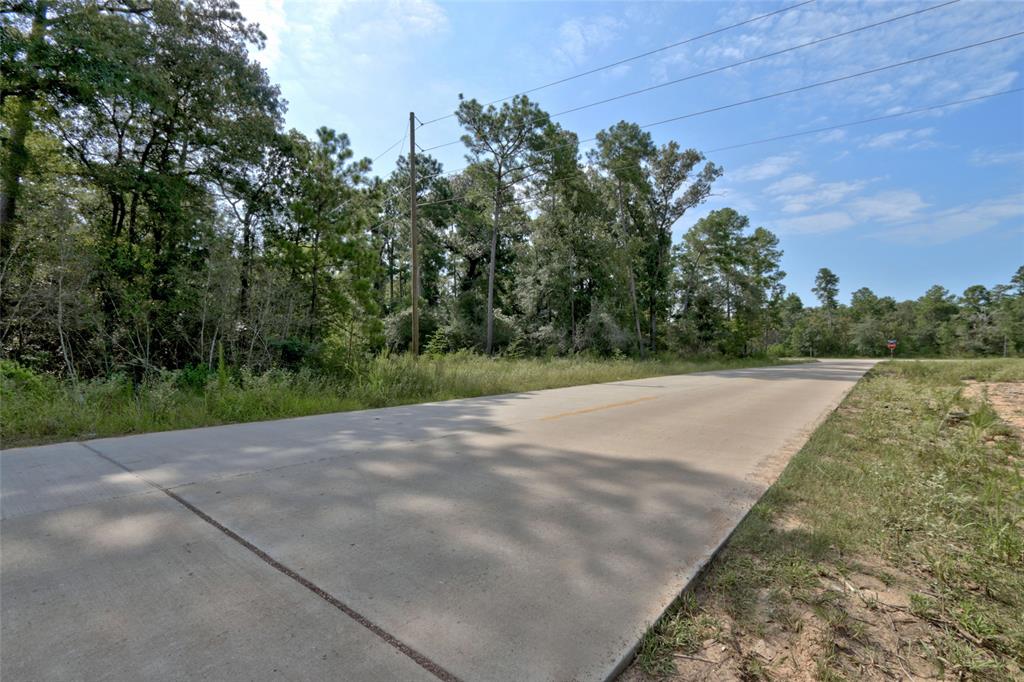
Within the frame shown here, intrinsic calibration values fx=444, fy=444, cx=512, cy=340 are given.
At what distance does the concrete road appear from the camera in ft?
5.77

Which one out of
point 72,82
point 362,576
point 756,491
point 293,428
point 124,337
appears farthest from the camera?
point 124,337

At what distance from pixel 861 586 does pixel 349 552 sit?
2924mm

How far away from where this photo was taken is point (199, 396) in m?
7.97

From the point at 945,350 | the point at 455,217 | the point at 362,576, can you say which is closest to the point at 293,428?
the point at 362,576

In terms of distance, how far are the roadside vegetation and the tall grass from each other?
6577 mm

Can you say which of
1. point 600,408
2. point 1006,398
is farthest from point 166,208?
point 1006,398

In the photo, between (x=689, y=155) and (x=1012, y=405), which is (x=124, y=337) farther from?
(x=689, y=155)

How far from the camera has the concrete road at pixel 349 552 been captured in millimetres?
1760

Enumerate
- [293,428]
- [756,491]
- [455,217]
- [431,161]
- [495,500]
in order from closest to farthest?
[495,500], [756,491], [293,428], [455,217], [431,161]

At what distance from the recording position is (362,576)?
2328mm

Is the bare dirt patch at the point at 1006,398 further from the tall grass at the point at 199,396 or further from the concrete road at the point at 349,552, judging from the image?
the tall grass at the point at 199,396

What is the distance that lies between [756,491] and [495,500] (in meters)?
2.36

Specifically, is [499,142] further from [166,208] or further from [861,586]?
[861,586]

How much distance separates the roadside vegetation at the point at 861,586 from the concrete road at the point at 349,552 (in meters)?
0.20
